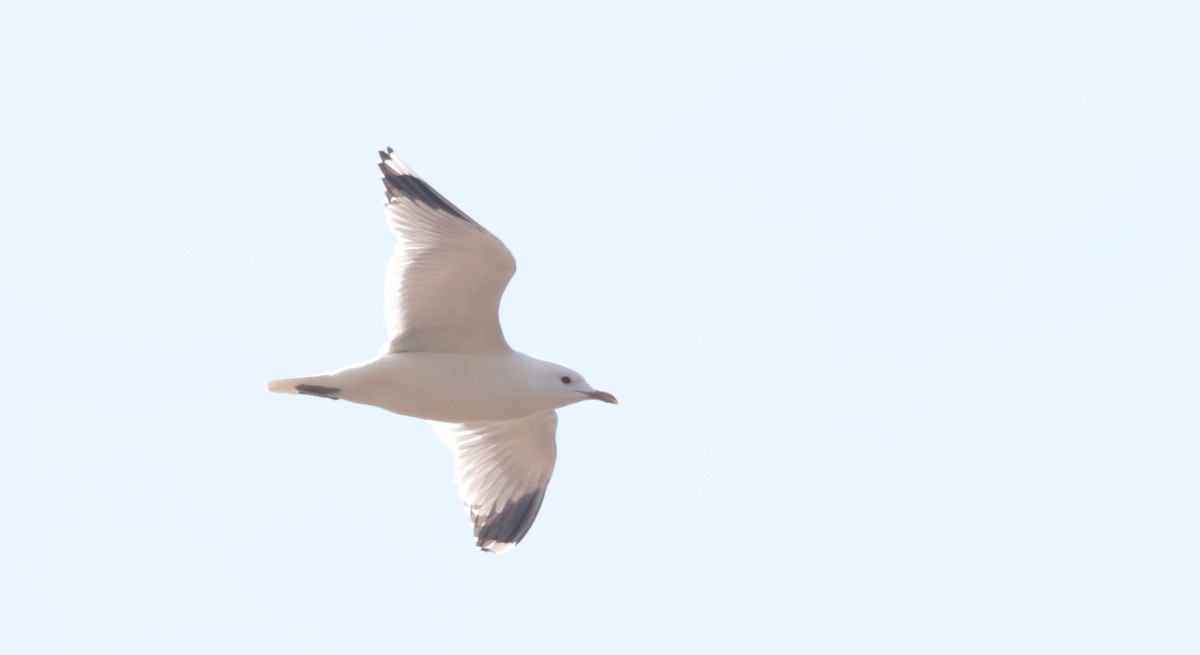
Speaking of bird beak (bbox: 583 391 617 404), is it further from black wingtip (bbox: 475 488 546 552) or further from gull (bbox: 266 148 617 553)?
black wingtip (bbox: 475 488 546 552)

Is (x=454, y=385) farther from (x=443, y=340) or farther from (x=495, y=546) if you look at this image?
(x=495, y=546)

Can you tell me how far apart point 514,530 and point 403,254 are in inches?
105

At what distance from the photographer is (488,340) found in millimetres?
13516

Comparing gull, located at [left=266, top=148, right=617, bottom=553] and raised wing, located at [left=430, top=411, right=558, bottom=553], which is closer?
gull, located at [left=266, top=148, right=617, bottom=553]

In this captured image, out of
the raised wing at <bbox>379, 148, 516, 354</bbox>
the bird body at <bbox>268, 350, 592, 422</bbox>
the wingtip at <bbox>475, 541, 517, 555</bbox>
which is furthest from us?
the wingtip at <bbox>475, 541, 517, 555</bbox>

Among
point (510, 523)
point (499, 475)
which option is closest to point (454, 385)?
point (499, 475)

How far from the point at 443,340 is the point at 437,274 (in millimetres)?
549

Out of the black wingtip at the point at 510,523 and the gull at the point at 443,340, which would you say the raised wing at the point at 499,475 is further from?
the gull at the point at 443,340

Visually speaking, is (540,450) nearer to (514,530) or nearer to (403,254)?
(514,530)

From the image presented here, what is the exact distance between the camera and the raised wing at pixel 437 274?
42.6 feet

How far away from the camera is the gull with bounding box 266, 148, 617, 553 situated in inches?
514

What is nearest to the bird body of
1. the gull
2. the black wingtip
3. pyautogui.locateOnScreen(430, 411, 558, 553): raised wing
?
the gull

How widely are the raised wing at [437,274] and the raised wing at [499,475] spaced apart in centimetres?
148

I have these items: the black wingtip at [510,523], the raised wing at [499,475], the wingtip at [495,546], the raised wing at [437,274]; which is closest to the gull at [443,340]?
the raised wing at [437,274]
